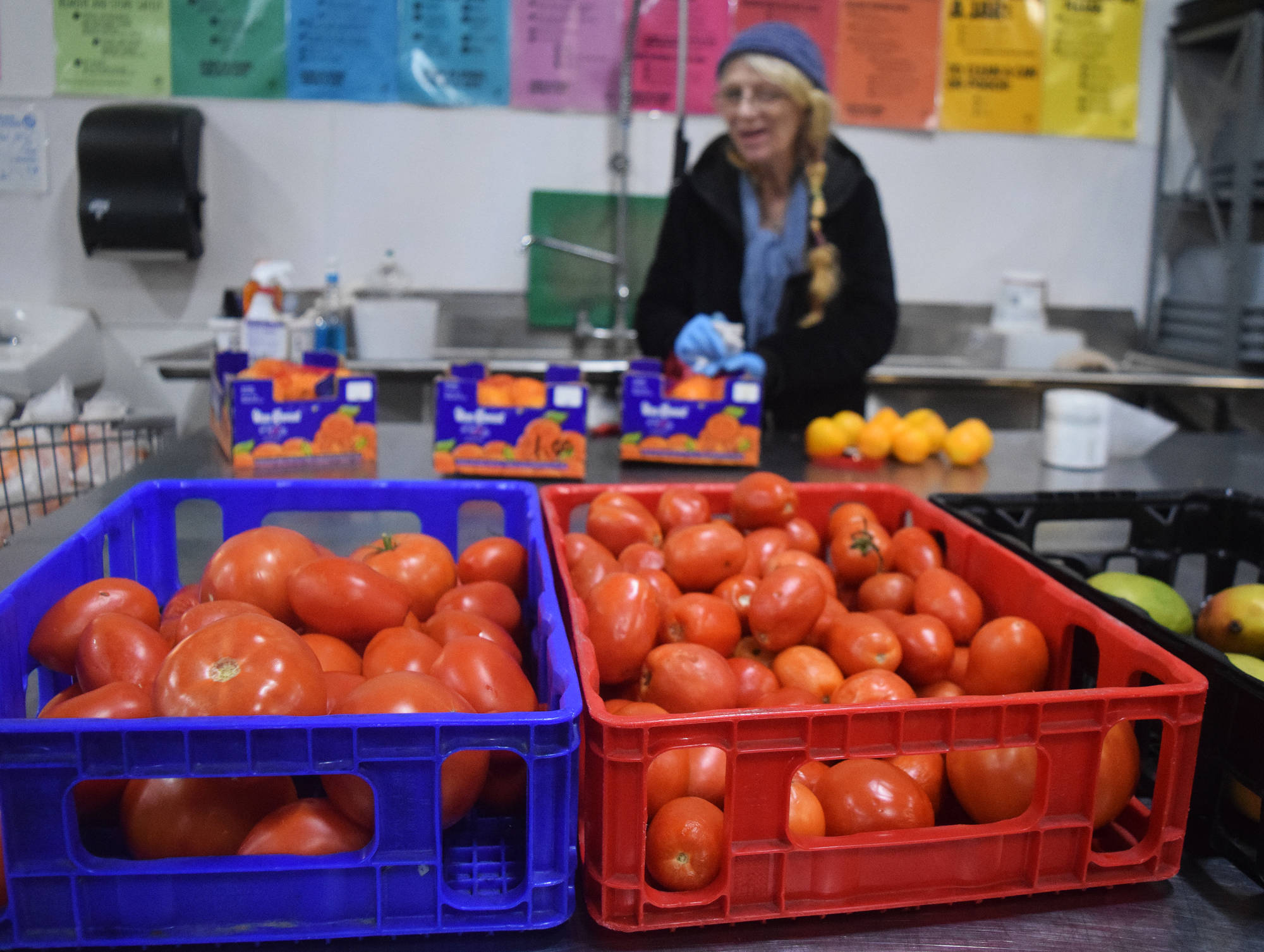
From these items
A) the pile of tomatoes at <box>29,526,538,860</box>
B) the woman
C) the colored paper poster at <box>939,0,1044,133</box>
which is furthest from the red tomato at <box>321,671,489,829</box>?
the colored paper poster at <box>939,0,1044,133</box>

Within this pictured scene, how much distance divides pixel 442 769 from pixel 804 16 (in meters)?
3.63

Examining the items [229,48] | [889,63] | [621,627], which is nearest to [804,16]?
[889,63]

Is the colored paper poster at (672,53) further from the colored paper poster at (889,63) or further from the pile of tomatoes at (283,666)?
the pile of tomatoes at (283,666)

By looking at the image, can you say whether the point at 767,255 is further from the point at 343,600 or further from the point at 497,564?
the point at 343,600

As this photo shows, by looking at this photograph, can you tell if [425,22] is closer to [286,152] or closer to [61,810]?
[286,152]

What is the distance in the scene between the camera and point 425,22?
11.5 ft

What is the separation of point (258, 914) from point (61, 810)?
134 mm

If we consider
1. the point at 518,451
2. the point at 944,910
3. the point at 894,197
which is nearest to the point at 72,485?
the point at 518,451

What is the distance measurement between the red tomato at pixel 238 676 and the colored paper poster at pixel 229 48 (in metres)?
3.29

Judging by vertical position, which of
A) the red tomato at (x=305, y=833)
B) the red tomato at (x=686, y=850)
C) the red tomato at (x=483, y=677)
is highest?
the red tomato at (x=483, y=677)

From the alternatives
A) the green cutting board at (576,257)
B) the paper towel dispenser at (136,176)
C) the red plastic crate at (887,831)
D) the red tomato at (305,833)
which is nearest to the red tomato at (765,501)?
the red plastic crate at (887,831)

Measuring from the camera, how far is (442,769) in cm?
64

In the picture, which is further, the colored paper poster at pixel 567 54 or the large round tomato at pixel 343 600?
the colored paper poster at pixel 567 54

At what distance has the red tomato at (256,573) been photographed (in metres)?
0.88
